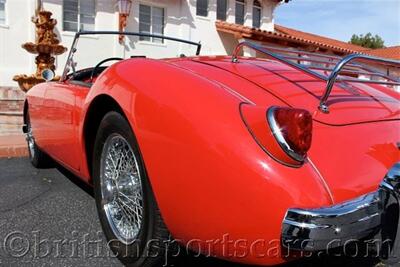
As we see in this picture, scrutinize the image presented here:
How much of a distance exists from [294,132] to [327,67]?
1.07 metres

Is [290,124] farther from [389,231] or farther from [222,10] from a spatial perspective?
[222,10]

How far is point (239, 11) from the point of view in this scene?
15.6 m

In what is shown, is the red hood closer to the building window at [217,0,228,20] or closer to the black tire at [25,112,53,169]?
the black tire at [25,112,53,169]

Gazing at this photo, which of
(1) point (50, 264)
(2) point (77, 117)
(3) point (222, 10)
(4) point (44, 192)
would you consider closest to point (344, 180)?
(1) point (50, 264)

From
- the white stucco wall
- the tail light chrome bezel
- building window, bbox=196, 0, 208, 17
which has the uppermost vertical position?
building window, bbox=196, 0, 208, 17

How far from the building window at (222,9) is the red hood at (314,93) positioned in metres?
13.0

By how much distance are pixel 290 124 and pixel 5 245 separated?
171 cm

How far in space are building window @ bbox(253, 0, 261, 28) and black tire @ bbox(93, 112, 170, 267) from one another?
48.4 feet

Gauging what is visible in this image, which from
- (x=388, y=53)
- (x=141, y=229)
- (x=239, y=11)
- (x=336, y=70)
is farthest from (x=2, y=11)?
(x=388, y=53)

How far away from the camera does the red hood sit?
6.22ft

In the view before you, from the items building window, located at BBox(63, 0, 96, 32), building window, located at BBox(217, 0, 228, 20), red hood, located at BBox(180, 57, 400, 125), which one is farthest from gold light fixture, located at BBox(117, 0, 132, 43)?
red hood, located at BBox(180, 57, 400, 125)

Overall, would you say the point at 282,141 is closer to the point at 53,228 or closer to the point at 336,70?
the point at 336,70

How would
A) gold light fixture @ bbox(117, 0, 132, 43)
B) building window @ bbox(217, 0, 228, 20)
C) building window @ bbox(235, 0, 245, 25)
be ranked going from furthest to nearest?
1. building window @ bbox(235, 0, 245, 25)
2. building window @ bbox(217, 0, 228, 20)
3. gold light fixture @ bbox(117, 0, 132, 43)

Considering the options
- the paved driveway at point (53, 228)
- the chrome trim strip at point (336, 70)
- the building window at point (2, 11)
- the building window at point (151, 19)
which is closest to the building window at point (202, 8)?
the building window at point (151, 19)
